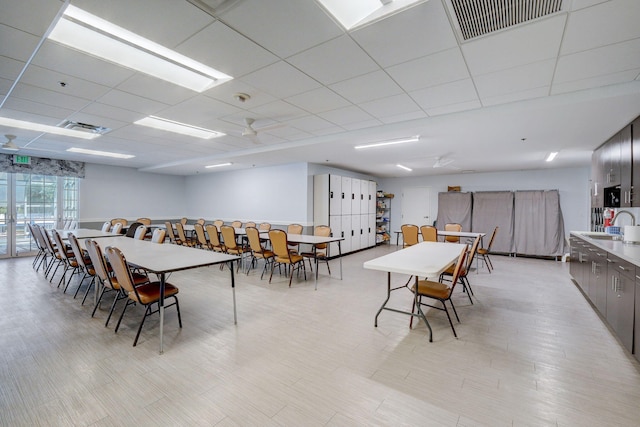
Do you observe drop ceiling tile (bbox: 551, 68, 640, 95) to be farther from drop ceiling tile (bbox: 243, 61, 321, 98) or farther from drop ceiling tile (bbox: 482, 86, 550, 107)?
drop ceiling tile (bbox: 243, 61, 321, 98)

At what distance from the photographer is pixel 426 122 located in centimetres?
392

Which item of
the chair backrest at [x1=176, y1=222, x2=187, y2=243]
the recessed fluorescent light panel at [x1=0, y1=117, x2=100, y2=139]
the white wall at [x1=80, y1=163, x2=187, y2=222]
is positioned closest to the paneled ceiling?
the recessed fluorescent light panel at [x1=0, y1=117, x2=100, y2=139]

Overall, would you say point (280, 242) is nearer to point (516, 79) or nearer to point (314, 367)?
point (314, 367)

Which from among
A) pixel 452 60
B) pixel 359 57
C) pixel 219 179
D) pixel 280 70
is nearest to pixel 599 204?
pixel 452 60

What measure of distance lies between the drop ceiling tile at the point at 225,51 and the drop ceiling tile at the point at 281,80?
0.32 ft

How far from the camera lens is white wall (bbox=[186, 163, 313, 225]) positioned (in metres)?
7.43

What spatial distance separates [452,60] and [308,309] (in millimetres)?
3243

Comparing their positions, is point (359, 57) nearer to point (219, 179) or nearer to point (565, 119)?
Answer: point (565, 119)

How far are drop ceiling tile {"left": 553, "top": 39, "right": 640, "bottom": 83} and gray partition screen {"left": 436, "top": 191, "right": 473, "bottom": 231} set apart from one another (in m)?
6.72

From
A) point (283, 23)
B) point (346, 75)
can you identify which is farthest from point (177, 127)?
point (283, 23)

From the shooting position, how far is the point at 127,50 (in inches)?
96.7

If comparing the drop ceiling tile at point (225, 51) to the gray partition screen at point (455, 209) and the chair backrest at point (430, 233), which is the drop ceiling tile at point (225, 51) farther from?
the gray partition screen at point (455, 209)

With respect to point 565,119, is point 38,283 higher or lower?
lower

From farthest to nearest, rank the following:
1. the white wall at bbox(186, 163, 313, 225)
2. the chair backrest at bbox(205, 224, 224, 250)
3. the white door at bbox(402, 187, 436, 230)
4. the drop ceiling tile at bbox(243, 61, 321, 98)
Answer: the white door at bbox(402, 187, 436, 230)
the white wall at bbox(186, 163, 313, 225)
the chair backrest at bbox(205, 224, 224, 250)
the drop ceiling tile at bbox(243, 61, 321, 98)
